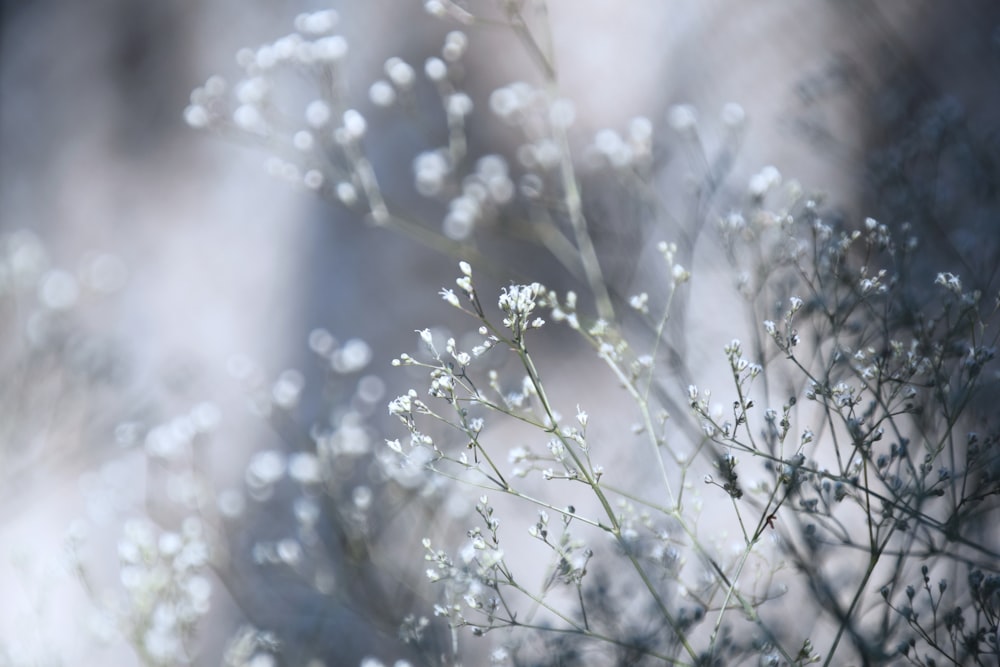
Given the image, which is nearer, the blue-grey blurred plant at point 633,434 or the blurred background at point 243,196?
the blue-grey blurred plant at point 633,434

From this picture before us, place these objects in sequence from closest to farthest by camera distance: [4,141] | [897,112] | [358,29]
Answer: [897,112] → [358,29] → [4,141]

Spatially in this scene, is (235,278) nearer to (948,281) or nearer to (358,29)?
(358,29)

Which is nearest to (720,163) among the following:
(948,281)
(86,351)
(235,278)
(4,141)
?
(948,281)

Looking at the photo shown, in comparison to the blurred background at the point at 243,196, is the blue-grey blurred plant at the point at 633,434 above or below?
below

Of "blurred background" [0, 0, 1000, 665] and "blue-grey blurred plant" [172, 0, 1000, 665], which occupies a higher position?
"blurred background" [0, 0, 1000, 665]
